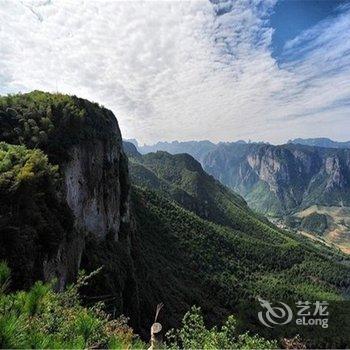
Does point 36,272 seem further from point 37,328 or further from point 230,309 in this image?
point 230,309

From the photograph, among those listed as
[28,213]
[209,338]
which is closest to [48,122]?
[28,213]

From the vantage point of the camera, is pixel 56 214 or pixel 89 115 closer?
pixel 56 214

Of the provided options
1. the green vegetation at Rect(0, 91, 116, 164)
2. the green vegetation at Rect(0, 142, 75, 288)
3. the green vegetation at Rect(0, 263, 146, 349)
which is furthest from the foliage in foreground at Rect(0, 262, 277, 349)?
the green vegetation at Rect(0, 91, 116, 164)

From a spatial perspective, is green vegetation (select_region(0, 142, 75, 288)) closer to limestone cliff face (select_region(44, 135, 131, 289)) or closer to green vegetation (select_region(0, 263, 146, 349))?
limestone cliff face (select_region(44, 135, 131, 289))

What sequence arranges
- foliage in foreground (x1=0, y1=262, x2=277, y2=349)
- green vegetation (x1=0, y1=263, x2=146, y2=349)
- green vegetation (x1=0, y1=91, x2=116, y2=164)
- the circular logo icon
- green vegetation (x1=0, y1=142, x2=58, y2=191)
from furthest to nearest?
1. green vegetation (x1=0, y1=91, x2=116, y2=164)
2. green vegetation (x1=0, y1=142, x2=58, y2=191)
3. the circular logo icon
4. green vegetation (x1=0, y1=263, x2=146, y2=349)
5. foliage in foreground (x1=0, y1=262, x2=277, y2=349)

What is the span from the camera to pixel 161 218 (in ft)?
458

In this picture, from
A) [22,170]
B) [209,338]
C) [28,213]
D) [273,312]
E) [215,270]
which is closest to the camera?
[209,338]

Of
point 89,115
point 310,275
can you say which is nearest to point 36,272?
point 89,115

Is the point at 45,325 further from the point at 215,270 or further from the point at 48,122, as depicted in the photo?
the point at 215,270

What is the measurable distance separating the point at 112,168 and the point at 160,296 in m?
31.1

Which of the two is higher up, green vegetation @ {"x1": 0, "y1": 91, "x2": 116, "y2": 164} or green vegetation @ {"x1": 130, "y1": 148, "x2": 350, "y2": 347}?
green vegetation @ {"x1": 0, "y1": 91, "x2": 116, "y2": 164}
